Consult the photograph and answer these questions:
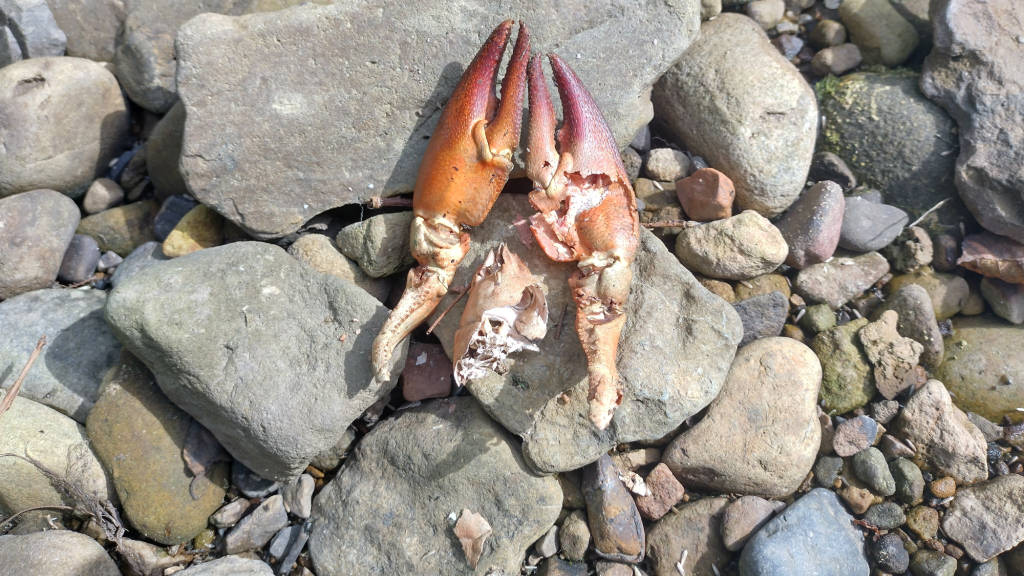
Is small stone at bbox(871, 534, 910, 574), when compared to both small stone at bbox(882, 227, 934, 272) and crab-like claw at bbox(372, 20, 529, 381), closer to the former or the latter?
small stone at bbox(882, 227, 934, 272)

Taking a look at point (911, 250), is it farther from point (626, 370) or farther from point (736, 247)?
point (626, 370)

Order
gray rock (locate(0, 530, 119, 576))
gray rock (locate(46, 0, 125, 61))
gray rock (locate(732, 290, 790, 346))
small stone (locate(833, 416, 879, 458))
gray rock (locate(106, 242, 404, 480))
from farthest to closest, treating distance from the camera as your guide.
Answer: gray rock (locate(46, 0, 125, 61)), gray rock (locate(732, 290, 790, 346)), small stone (locate(833, 416, 879, 458)), gray rock (locate(106, 242, 404, 480)), gray rock (locate(0, 530, 119, 576))

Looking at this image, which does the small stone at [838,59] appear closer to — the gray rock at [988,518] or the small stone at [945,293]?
the small stone at [945,293]

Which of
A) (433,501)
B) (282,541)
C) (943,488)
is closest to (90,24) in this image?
(282,541)

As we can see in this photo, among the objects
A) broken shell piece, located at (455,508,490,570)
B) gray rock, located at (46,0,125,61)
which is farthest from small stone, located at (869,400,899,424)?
gray rock, located at (46,0,125,61)

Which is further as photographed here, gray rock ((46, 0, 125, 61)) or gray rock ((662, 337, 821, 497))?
gray rock ((46, 0, 125, 61))

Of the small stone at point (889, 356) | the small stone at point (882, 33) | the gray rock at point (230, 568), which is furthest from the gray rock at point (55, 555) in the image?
the small stone at point (882, 33)

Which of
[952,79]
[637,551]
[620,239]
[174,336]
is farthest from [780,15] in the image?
[174,336]

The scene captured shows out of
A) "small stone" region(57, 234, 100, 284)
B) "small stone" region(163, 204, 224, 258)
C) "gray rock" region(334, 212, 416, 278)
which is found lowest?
"small stone" region(57, 234, 100, 284)
